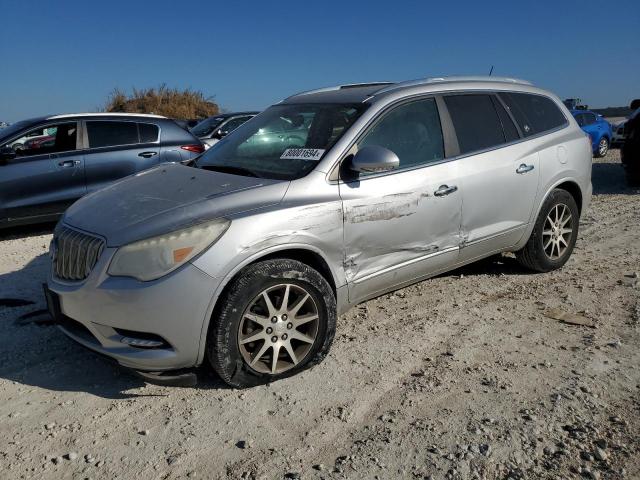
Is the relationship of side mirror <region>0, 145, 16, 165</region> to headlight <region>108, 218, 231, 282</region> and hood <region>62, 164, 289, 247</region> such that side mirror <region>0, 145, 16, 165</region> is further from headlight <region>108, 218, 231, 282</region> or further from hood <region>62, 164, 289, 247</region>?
headlight <region>108, 218, 231, 282</region>

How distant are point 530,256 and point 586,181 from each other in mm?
1035

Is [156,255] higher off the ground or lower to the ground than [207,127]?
lower

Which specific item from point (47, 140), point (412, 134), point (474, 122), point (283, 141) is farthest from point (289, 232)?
point (47, 140)

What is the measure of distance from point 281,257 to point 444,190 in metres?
1.42

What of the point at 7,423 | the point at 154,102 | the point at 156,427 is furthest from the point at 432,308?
the point at 154,102

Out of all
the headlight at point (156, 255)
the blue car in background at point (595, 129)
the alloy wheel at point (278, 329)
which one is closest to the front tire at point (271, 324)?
the alloy wheel at point (278, 329)

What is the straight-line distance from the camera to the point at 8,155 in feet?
23.1

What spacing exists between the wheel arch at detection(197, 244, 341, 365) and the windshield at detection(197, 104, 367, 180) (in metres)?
0.49

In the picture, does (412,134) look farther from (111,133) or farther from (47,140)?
(47,140)

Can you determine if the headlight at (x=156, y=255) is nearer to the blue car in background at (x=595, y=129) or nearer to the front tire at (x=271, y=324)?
the front tire at (x=271, y=324)

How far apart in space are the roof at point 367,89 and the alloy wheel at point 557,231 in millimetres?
1265

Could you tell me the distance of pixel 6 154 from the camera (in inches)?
277

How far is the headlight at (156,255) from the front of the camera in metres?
2.97

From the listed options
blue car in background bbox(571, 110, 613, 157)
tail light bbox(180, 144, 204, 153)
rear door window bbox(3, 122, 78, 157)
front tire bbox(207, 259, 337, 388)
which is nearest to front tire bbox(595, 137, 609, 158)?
blue car in background bbox(571, 110, 613, 157)
